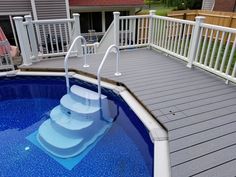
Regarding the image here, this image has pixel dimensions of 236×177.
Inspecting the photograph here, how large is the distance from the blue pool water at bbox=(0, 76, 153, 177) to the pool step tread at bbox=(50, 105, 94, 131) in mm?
302

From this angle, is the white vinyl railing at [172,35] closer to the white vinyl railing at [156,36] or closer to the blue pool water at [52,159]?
the white vinyl railing at [156,36]

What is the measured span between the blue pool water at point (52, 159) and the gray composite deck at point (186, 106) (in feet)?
1.38

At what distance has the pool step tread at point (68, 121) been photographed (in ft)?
10.1

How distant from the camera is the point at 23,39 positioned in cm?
439

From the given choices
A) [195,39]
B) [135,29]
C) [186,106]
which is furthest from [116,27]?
[186,106]

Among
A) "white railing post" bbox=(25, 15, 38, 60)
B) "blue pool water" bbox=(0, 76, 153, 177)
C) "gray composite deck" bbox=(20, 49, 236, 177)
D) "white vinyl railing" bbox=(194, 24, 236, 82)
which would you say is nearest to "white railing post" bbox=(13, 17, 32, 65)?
"white railing post" bbox=(25, 15, 38, 60)

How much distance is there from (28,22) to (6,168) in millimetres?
3216

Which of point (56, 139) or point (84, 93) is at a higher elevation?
point (84, 93)

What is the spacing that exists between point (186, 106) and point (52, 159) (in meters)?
2.15

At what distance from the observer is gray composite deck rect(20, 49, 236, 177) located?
2.02 m

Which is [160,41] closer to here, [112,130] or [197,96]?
[197,96]

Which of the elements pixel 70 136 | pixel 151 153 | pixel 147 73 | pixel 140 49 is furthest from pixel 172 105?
pixel 140 49

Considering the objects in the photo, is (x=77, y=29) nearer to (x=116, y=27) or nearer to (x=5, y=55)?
(x=116, y=27)

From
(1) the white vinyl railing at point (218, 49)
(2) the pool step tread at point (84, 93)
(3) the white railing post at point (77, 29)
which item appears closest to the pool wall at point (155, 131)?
Answer: (2) the pool step tread at point (84, 93)
